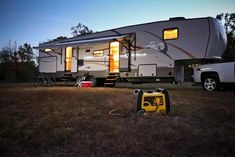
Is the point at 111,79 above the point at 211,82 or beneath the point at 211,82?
above

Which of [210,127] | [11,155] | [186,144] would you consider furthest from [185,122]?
[11,155]

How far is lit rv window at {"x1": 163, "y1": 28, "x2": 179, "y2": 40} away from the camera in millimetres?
10080

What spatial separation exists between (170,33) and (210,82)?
2.89m

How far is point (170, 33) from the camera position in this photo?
1026 cm

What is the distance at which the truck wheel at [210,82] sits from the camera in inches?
368

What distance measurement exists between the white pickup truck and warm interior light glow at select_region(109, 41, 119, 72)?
437cm

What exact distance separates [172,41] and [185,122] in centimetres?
697

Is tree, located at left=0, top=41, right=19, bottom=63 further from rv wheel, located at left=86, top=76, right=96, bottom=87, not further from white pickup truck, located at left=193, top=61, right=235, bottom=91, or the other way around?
white pickup truck, located at left=193, top=61, right=235, bottom=91

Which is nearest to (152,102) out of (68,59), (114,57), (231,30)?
(114,57)

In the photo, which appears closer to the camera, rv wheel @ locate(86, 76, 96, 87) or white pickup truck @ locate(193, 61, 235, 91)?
white pickup truck @ locate(193, 61, 235, 91)

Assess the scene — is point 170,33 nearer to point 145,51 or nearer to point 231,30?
point 145,51

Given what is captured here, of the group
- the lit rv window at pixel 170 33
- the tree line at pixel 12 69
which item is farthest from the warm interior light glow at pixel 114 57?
the tree line at pixel 12 69

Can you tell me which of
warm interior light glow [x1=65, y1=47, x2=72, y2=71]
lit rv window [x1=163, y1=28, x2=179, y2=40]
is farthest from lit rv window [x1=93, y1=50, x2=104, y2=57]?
lit rv window [x1=163, y1=28, x2=179, y2=40]

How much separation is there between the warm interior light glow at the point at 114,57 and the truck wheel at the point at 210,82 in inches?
188
